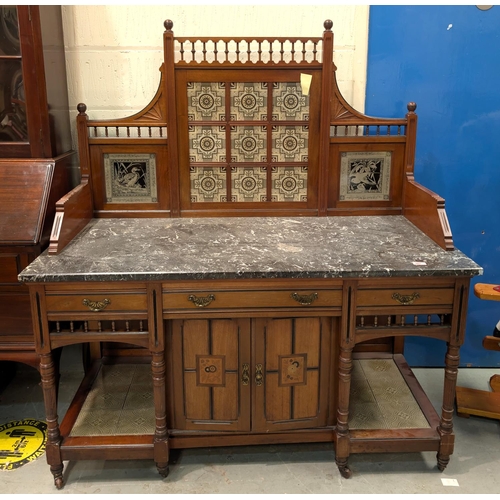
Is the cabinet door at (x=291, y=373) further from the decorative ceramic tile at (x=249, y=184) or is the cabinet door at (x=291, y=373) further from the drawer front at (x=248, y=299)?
the decorative ceramic tile at (x=249, y=184)

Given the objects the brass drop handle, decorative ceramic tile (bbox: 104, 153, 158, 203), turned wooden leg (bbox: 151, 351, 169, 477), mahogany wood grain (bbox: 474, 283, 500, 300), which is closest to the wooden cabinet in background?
decorative ceramic tile (bbox: 104, 153, 158, 203)

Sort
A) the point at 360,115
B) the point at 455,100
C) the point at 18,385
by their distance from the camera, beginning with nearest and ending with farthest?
the point at 360,115, the point at 455,100, the point at 18,385

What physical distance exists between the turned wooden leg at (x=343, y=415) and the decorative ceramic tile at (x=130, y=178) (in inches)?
43.9

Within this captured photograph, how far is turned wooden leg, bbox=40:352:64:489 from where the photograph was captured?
6.78ft

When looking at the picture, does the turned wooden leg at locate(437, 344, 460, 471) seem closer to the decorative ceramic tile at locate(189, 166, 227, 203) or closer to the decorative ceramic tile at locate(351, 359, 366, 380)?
the decorative ceramic tile at locate(351, 359, 366, 380)

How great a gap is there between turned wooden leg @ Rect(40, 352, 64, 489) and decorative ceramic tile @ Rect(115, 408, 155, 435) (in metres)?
0.23

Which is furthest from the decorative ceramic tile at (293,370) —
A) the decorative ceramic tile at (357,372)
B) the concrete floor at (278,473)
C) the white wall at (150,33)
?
the white wall at (150,33)

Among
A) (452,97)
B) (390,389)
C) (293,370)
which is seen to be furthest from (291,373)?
(452,97)

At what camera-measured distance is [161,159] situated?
2.55 metres

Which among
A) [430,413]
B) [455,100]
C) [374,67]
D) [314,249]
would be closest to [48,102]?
[314,249]

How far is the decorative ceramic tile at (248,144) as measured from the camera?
2.54 m

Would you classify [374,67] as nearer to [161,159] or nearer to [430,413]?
[161,159]

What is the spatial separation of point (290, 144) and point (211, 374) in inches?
42.4

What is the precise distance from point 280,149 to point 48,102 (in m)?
1.01
